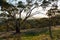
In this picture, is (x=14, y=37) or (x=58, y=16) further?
(x=58, y=16)

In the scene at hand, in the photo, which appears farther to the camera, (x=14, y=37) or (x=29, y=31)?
(x=29, y=31)

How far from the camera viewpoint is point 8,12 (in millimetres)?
12219

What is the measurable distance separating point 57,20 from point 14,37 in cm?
288

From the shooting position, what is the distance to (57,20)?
1309cm

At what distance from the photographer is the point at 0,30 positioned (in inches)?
480

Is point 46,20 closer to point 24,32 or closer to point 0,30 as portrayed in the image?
point 24,32

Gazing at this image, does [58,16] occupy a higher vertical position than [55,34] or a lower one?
higher

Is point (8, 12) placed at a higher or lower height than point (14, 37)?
higher

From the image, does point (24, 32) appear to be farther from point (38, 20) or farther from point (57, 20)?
point (57, 20)

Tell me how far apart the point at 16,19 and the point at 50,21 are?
1945 mm

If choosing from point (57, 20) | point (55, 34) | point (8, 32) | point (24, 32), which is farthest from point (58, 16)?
point (8, 32)

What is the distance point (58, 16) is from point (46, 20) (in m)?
0.76

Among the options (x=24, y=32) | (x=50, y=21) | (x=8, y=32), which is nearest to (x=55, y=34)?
(x=50, y=21)

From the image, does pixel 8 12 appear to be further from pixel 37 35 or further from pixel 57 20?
pixel 57 20
